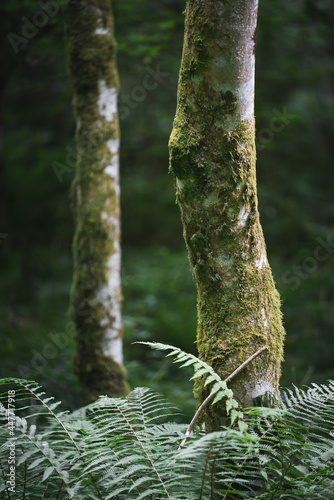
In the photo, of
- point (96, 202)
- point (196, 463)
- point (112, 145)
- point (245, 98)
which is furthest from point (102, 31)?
point (196, 463)

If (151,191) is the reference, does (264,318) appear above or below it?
below

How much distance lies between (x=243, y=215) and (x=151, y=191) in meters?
9.08

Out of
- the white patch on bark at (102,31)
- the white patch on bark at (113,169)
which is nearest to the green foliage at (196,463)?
the white patch on bark at (113,169)

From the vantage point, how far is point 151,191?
10586mm

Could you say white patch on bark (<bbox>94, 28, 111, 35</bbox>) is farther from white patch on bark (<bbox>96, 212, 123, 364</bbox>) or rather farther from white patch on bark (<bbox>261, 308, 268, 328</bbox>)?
white patch on bark (<bbox>261, 308, 268, 328</bbox>)

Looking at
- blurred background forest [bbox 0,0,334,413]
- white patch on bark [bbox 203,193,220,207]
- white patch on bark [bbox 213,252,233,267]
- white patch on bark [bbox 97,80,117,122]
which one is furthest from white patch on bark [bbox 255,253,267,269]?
blurred background forest [bbox 0,0,334,413]

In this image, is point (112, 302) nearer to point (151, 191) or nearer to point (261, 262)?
point (261, 262)

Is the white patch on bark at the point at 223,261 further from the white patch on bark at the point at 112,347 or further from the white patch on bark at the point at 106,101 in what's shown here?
the white patch on bark at the point at 106,101

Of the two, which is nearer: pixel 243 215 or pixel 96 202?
pixel 243 215

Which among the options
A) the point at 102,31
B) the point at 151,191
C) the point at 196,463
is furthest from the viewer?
the point at 151,191

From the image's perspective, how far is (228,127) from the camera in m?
1.61

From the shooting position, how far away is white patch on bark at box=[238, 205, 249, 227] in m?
1.66

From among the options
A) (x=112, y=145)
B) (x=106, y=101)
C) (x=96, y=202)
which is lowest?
(x=96, y=202)

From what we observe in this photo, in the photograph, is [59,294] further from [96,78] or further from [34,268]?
[96,78]
